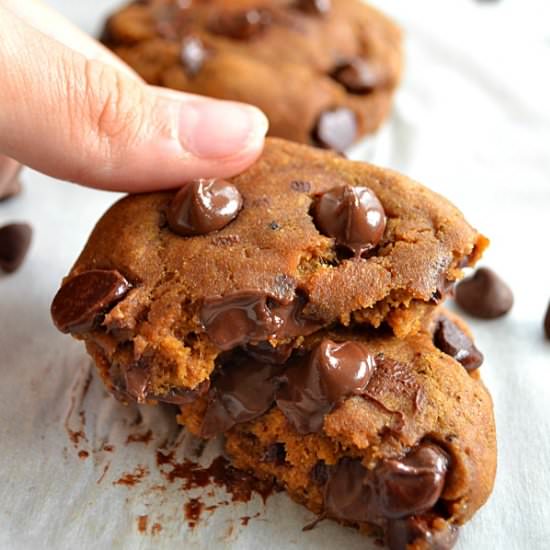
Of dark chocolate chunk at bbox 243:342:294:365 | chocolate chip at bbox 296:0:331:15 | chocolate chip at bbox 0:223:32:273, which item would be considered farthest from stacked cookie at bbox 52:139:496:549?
chocolate chip at bbox 296:0:331:15

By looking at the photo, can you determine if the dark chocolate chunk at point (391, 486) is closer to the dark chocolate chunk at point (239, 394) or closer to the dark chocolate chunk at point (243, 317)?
the dark chocolate chunk at point (239, 394)

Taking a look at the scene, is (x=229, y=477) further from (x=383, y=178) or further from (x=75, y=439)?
(x=383, y=178)

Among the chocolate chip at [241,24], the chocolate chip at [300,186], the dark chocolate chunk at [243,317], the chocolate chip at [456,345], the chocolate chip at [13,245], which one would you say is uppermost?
the chocolate chip at [300,186]

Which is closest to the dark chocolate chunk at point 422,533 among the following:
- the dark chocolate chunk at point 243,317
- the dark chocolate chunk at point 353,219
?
the dark chocolate chunk at point 243,317

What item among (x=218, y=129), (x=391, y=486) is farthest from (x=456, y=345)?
(x=218, y=129)

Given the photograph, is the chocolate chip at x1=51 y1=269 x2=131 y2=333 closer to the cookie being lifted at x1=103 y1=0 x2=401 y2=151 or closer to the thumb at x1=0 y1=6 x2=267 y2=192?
the thumb at x1=0 y1=6 x2=267 y2=192

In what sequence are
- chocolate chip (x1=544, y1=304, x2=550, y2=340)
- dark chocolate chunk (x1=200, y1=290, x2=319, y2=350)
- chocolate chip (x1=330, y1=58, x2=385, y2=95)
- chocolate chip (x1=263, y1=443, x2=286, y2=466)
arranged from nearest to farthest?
dark chocolate chunk (x1=200, y1=290, x2=319, y2=350) → chocolate chip (x1=263, y1=443, x2=286, y2=466) → chocolate chip (x1=544, y1=304, x2=550, y2=340) → chocolate chip (x1=330, y1=58, x2=385, y2=95)

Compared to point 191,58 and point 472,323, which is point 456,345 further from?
point 191,58
